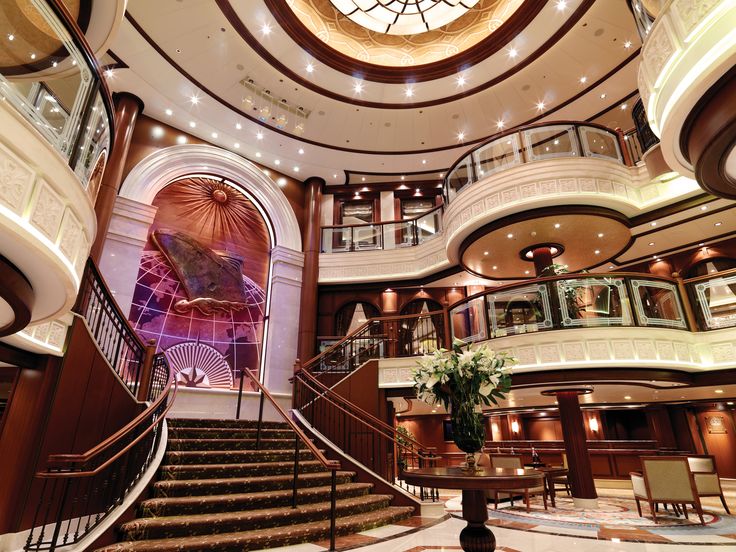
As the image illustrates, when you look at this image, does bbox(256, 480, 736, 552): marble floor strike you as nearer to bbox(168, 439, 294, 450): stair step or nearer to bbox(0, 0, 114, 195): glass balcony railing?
bbox(168, 439, 294, 450): stair step

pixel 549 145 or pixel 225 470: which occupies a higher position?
pixel 549 145

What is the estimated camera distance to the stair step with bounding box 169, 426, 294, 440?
19.6 ft

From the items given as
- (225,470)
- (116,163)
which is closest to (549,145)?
(225,470)

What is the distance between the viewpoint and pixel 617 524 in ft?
18.9

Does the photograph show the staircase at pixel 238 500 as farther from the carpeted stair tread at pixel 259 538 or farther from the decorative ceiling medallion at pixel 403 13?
the decorative ceiling medallion at pixel 403 13

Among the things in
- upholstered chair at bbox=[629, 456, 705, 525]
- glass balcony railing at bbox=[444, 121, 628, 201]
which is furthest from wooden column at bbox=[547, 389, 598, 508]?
glass balcony railing at bbox=[444, 121, 628, 201]

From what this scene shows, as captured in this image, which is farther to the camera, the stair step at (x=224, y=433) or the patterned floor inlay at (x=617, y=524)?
the stair step at (x=224, y=433)

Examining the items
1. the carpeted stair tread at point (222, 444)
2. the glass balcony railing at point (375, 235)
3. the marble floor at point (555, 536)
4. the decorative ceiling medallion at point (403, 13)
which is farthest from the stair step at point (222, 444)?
the decorative ceiling medallion at point (403, 13)

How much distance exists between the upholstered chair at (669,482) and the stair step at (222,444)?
518cm

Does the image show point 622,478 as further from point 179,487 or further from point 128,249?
point 128,249

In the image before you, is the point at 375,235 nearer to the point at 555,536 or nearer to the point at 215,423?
the point at 215,423

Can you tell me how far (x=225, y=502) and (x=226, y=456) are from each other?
1.01 metres

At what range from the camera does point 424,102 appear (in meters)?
11.2

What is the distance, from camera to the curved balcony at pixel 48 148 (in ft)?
8.09
